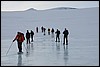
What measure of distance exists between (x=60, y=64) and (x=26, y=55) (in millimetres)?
4144

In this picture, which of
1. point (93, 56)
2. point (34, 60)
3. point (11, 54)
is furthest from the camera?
point (11, 54)

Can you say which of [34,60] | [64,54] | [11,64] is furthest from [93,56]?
[11,64]

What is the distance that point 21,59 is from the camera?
1855 cm

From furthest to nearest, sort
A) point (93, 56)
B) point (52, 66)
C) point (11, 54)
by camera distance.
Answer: point (11, 54) → point (93, 56) → point (52, 66)

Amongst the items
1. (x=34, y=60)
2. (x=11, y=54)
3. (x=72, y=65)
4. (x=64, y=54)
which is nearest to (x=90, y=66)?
(x=72, y=65)

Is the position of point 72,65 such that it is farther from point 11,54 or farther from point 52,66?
point 11,54

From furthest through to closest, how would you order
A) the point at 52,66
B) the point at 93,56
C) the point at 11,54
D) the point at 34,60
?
the point at 11,54 < the point at 93,56 < the point at 34,60 < the point at 52,66

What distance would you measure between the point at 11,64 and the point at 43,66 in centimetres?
156

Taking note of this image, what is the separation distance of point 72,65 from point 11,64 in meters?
2.62

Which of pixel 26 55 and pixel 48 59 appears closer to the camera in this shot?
pixel 48 59

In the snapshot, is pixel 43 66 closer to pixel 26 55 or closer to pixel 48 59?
pixel 48 59

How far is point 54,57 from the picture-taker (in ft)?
62.2

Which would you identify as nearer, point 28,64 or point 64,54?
point 28,64

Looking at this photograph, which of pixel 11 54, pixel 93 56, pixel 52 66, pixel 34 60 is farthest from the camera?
pixel 11 54
